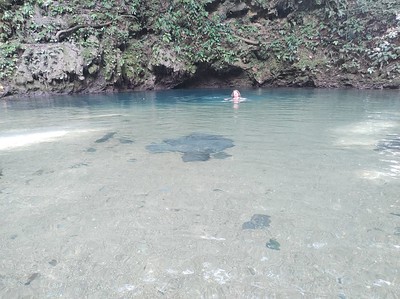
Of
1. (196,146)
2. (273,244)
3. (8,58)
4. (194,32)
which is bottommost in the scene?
(273,244)

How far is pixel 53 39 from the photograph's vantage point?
15.8 meters

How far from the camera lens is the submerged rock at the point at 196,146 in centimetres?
565

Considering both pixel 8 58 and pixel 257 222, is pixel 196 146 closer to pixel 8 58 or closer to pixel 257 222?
pixel 257 222

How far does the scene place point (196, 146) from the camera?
6223mm

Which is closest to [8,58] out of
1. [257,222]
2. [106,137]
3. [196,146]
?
[106,137]

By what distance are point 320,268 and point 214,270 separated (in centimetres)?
83

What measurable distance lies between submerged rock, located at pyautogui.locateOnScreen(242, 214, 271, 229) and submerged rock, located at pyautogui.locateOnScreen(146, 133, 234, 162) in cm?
209

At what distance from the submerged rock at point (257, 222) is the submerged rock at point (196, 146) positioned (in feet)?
6.86

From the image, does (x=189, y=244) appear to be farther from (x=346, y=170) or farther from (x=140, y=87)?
(x=140, y=87)

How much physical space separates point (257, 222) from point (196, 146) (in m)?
3.02

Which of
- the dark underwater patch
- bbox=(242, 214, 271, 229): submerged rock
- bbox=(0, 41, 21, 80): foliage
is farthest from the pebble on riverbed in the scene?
bbox=(0, 41, 21, 80): foliage

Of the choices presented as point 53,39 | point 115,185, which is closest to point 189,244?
point 115,185

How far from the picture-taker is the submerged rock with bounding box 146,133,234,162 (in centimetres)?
565

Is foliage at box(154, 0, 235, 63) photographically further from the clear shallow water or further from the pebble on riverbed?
the pebble on riverbed
